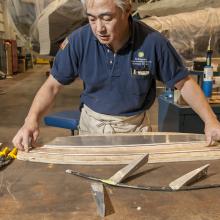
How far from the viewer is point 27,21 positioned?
3.56 meters

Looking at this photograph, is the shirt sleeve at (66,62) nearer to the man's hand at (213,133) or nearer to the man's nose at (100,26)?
the man's nose at (100,26)

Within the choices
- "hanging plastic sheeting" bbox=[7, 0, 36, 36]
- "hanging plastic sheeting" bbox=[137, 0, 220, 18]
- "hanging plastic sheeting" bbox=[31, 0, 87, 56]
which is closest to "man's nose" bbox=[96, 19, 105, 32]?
"hanging plastic sheeting" bbox=[31, 0, 87, 56]

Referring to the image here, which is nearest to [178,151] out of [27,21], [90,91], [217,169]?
[217,169]

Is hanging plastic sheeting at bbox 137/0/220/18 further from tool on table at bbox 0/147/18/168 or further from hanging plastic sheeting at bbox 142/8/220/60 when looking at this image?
tool on table at bbox 0/147/18/168

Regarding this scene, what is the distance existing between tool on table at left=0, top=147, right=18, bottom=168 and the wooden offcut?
0.02 metres

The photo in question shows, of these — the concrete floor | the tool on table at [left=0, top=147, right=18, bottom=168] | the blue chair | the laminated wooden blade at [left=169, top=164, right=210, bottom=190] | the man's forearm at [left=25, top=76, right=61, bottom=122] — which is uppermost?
the man's forearm at [left=25, top=76, right=61, bottom=122]

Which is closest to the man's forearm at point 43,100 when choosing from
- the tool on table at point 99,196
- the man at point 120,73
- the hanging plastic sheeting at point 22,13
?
the man at point 120,73

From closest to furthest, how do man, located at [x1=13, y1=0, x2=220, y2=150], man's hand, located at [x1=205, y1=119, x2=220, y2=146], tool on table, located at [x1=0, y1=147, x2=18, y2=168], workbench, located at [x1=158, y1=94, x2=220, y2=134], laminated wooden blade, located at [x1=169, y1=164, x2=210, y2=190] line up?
1. laminated wooden blade, located at [x1=169, y1=164, x2=210, y2=190]
2. tool on table, located at [x1=0, y1=147, x2=18, y2=168]
3. man's hand, located at [x1=205, y1=119, x2=220, y2=146]
4. man, located at [x1=13, y1=0, x2=220, y2=150]
5. workbench, located at [x1=158, y1=94, x2=220, y2=134]

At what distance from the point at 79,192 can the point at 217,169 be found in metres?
0.48

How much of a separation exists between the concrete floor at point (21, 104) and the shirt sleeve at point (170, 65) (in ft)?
4.88

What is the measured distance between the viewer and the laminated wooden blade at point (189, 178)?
992mm

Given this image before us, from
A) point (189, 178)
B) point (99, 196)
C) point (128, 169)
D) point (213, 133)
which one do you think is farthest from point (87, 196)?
point (213, 133)

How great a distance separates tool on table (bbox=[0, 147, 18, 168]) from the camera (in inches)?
46.9

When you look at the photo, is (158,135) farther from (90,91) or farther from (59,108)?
(59,108)
